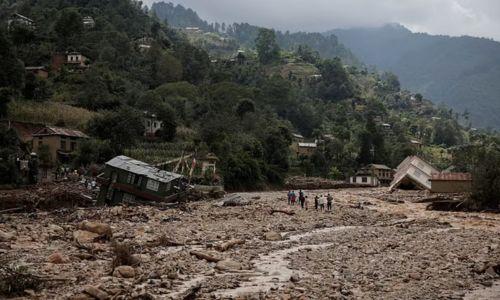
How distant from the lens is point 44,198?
1388 inches

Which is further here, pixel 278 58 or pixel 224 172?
pixel 278 58

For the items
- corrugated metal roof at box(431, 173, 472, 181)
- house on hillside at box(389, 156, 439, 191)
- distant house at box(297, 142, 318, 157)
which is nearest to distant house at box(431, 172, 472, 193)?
corrugated metal roof at box(431, 173, 472, 181)

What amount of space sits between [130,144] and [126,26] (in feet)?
237

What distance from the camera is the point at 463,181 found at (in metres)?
54.9

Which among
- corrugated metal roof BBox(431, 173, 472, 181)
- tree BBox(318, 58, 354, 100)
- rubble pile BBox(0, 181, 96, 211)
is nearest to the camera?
rubble pile BBox(0, 181, 96, 211)

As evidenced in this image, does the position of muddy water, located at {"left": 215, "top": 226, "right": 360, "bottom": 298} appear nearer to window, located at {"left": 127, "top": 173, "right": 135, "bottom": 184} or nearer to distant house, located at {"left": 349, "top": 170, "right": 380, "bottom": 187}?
window, located at {"left": 127, "top": 173, "right": 135, "bottom": 184}

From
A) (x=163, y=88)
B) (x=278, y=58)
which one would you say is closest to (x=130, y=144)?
(x=163, y=88)

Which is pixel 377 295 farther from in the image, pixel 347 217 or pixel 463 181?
pixel 463 181

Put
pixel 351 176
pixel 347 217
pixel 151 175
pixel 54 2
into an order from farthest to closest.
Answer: pixel 54 2 → pixel 351 176 → pixel 151 175 → pixel 347 217

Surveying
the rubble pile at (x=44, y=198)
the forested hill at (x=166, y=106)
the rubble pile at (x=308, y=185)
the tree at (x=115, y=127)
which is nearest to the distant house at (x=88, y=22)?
the forested hill at (x=166, y=106)

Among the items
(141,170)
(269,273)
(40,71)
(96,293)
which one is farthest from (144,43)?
(96,293)

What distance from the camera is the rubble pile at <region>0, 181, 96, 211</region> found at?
112 ft

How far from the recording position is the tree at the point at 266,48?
185125 mm

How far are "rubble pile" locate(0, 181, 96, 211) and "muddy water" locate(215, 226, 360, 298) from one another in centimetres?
1870
